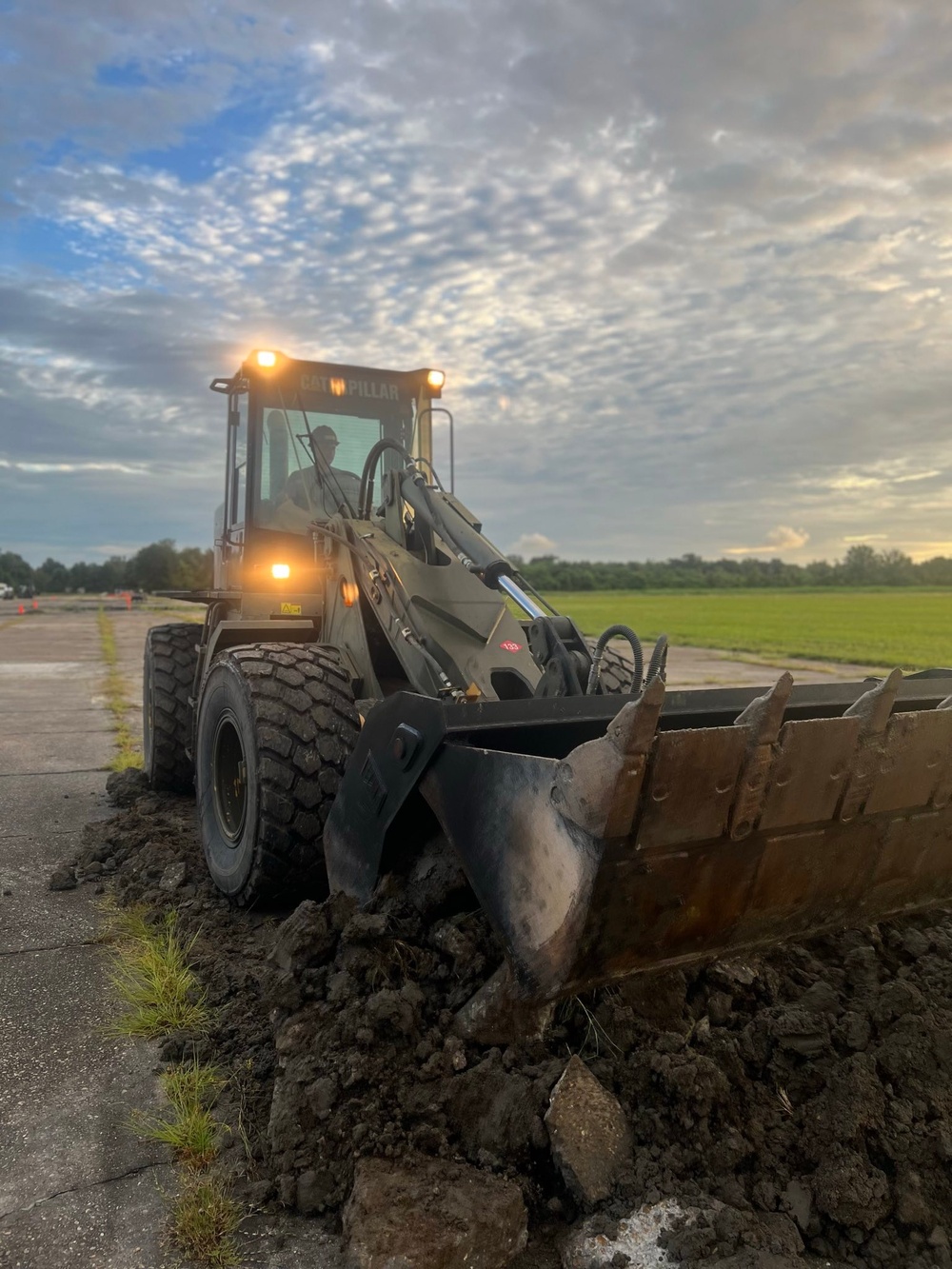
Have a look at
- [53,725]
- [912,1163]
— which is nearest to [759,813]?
[912,1163]

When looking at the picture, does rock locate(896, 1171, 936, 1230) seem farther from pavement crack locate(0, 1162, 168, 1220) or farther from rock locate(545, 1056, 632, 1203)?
pavement crack locate(0, 1162, 168, 1220)

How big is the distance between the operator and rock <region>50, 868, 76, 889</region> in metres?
2.38

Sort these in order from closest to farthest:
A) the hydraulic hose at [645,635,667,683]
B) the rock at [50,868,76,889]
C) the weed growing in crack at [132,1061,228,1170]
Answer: the weed growing in crack at [132,1061,228,1170], the hydraulic hose at [645,635,667,683], the rock at [50,868,76,889]

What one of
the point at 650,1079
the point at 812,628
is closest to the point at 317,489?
the point at 650,1079

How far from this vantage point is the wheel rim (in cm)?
477

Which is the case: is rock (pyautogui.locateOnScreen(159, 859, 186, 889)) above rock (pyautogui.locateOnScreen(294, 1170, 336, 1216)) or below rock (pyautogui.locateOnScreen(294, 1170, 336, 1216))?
above

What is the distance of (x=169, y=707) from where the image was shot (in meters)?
6.87

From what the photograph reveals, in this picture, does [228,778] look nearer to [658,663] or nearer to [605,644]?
[605,644]

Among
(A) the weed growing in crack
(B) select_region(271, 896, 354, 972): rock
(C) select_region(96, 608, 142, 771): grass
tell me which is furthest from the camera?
(C) select_region(96, 608, 142, 771): grass

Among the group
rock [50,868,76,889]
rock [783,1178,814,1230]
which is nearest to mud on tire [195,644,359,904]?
rock [50,868,76,889]

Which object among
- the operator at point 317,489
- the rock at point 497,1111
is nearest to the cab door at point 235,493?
the operator at point 317,489

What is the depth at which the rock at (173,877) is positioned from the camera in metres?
4.79

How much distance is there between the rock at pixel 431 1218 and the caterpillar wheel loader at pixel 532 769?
46 cm

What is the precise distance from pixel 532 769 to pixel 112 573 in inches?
4702
